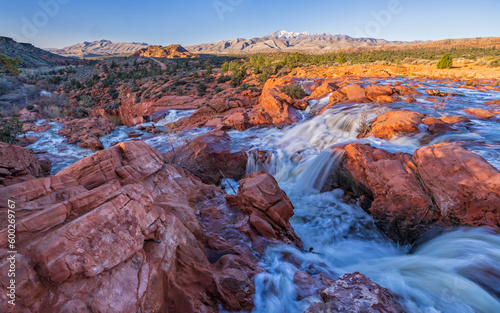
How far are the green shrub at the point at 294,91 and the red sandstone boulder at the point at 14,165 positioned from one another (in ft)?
48.0

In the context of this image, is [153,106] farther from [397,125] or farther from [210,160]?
[397,125]

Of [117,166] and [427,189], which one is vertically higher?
[117,166]

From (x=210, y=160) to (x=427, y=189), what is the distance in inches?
275

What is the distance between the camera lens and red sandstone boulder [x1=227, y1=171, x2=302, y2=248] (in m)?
5.02

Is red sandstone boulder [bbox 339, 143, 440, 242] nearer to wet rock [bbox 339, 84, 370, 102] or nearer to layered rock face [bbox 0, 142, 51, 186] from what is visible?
wet rock [bbox 339, 84, 370, 102]

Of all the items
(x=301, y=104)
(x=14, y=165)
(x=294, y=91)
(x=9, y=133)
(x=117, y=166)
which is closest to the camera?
(x=117, y=166)

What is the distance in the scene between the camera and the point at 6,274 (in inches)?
81.7

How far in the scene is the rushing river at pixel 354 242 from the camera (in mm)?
3664

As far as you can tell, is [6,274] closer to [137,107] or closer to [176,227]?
[176,227]

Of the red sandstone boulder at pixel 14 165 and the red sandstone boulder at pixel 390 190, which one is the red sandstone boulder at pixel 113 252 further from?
the red sandstone boulder at pixel 390 190

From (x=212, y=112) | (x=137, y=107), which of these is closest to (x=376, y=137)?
(x=212, y=112)

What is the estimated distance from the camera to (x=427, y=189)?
550 cm

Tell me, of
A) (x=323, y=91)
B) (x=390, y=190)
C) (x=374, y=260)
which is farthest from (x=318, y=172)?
(x=323, y=91)


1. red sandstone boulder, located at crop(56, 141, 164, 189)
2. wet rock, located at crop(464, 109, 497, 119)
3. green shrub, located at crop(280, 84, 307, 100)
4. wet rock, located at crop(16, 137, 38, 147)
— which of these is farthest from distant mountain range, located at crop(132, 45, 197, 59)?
red sandstone boulder, located at crop(56, 141, 164, 189)
